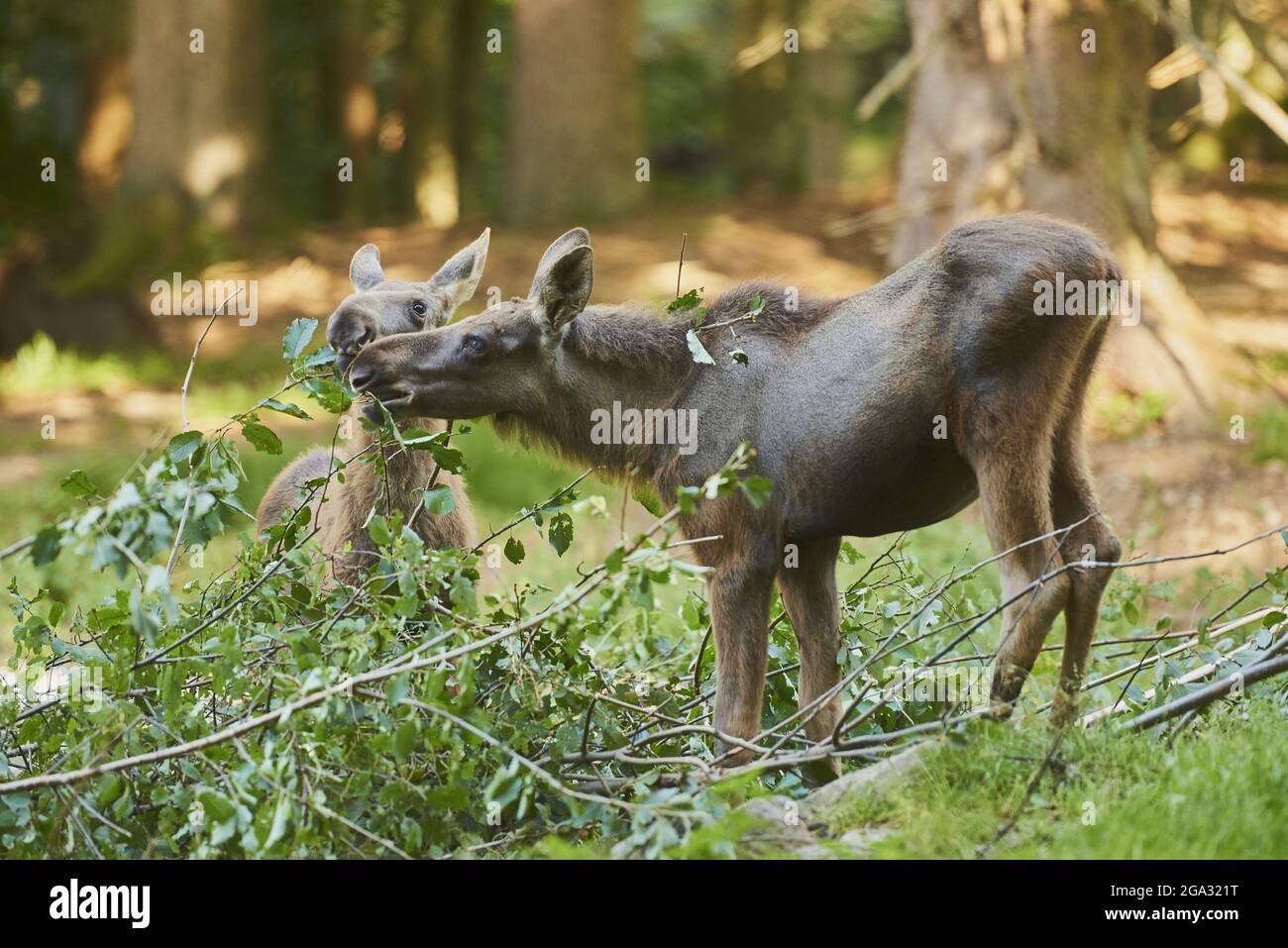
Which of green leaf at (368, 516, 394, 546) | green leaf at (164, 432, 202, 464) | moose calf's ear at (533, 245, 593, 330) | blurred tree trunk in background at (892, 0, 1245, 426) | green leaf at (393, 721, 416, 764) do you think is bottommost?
green leaf at (393, 721, 416, 764)

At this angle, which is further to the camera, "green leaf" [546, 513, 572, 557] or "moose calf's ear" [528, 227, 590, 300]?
"green leaf" [546, 513, 572, 557]

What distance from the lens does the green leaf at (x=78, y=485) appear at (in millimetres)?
5887

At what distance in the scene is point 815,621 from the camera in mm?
6613

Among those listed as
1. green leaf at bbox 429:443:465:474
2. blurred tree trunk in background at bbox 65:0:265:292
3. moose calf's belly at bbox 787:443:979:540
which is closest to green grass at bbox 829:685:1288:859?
moose calf's belly at bbox 787:443:979:540

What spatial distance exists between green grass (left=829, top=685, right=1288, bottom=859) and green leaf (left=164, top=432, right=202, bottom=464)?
295 cm

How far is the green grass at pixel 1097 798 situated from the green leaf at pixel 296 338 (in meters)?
2.93

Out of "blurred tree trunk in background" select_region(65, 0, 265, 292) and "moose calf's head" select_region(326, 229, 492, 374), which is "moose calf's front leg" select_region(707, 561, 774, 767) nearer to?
"moose calf's head" select_region(326, 229, 492, 374)

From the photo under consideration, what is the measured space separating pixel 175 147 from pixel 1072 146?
42.9 ft

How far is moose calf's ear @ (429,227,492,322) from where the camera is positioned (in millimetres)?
8531

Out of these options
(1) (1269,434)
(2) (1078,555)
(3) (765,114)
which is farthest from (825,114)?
(2) (1078,555)
